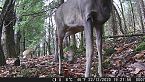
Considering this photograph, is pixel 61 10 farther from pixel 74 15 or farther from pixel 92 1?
pixel 92 1

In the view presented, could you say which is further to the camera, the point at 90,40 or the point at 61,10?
the point at 61,10

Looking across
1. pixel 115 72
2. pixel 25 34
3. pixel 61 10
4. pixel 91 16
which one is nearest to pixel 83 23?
pixel 91 16

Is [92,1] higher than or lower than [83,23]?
higher

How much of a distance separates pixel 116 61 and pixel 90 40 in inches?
98.4

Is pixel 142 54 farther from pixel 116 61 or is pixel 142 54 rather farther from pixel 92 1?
pixel 92 1

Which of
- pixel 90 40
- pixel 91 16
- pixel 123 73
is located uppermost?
pixel 91 16

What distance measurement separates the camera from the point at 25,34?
2391 centimetres

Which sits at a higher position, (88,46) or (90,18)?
(90,18)

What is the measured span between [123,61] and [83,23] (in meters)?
2.27

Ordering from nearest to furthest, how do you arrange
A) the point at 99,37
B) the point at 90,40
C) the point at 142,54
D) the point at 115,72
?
1. the point at 90,40
2. the point at 99,37
3. the point at 115,72
4. the point at 142,54

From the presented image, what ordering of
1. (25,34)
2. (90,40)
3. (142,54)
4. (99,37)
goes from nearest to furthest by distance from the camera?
(90,40)
(99,37)
(142,54)
(25,34)

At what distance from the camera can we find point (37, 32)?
24.8m

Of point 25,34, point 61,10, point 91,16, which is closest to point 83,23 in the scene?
point 91,16

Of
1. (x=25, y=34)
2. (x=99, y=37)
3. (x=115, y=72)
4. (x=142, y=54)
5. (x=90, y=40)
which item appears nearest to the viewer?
(x=90, y=40)
